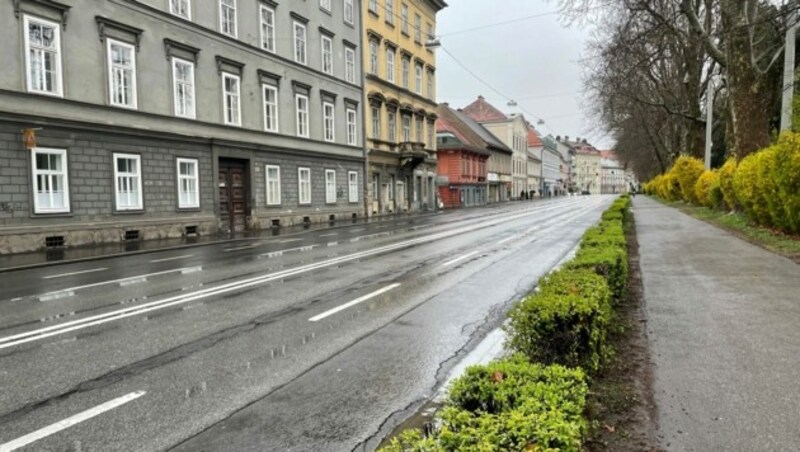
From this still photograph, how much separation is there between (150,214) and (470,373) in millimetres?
20971

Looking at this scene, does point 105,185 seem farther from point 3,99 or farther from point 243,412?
point 243,412

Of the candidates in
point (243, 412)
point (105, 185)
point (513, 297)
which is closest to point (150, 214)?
point (105, 185)

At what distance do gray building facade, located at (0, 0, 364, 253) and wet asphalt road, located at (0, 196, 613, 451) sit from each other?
671 centimetres

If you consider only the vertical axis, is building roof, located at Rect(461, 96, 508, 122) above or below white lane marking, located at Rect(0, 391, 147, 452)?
above

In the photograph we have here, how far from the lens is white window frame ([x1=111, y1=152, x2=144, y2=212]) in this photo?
2006 centimetres

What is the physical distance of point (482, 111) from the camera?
94.7m

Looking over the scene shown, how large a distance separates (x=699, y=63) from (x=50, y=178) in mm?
36111

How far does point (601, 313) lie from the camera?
182 inches

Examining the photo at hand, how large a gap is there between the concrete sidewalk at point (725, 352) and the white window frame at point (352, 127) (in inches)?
1130

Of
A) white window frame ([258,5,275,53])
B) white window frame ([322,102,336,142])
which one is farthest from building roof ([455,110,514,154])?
white window frame ([258,5,275,53])

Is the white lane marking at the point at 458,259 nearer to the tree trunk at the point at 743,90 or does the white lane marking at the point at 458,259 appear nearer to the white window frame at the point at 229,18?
the tree trunk at the point at 743,90

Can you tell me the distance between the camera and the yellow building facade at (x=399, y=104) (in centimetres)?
4028

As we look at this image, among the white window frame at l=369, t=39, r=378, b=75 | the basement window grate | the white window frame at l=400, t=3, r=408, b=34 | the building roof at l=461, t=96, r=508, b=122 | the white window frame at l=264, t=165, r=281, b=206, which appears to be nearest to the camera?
the basement window grate

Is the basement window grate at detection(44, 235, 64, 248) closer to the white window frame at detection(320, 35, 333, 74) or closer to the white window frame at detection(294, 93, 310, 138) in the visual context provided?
the white window frame at detection(294, 93, 310, 138)
